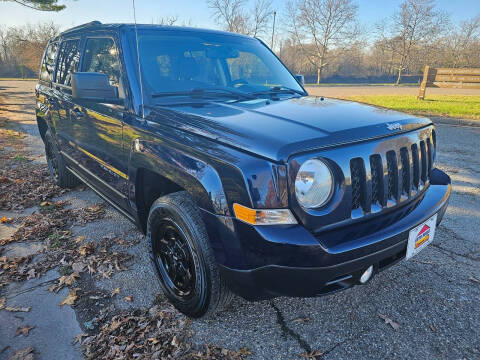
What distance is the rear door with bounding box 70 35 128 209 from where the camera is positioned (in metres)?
2.54

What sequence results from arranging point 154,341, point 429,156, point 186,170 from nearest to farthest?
point 186,170, point 154,341, point 429,156

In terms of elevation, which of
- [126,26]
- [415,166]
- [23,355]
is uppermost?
[126,26]

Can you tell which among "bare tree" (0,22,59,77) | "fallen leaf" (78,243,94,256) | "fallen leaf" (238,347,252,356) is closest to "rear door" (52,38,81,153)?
"fallen leaf" (78,243,94,256)

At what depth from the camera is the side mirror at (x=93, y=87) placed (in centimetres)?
235

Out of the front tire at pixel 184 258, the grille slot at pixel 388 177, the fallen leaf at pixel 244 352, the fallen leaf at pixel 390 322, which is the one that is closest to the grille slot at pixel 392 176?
the grille slot at pixel 388 177

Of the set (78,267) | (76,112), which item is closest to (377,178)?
(78,267)

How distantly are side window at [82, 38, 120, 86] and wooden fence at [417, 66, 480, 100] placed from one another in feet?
42.4

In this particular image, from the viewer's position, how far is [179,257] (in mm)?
2125

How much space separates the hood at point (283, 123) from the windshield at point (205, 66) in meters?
0.32

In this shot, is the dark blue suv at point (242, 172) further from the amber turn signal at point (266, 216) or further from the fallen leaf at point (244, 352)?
the fallen leaf at point (244, 352)

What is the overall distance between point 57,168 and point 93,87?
2.56m

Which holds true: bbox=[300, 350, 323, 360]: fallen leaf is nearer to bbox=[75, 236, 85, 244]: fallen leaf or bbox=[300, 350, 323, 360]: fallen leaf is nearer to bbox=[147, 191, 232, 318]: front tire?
bbox=[147, 191, 232, 318]: front tire

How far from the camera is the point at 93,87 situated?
238cm

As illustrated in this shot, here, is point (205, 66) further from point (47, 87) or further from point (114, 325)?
point (47, 87)
